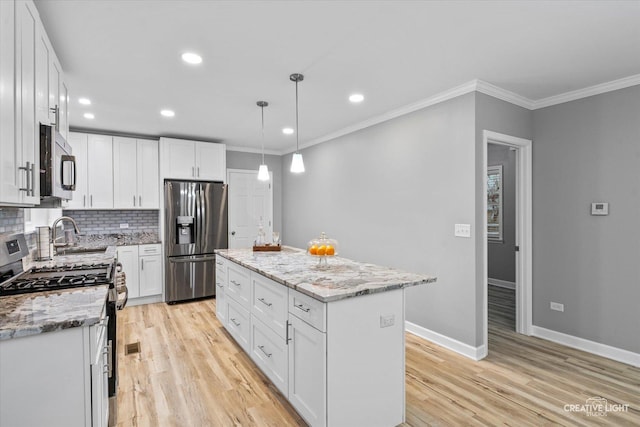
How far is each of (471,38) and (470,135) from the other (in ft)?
3.21

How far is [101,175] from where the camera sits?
4.64 m

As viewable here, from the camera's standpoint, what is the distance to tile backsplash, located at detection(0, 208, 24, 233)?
6.86 feet

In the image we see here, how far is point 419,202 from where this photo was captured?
3520 mm

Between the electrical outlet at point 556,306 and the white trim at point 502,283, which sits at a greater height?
the electrical outlet at point 556,306

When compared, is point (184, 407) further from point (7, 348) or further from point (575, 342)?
point (575, 342)

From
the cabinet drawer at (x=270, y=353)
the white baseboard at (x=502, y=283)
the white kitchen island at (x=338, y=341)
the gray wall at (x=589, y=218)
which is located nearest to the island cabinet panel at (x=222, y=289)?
the cabinet drawer at (x=270, y=353)

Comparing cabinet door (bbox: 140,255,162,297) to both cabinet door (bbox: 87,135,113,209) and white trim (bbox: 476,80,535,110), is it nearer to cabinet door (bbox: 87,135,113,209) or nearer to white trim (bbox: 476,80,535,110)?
cabinet door (bbox: 87,135,113,209)

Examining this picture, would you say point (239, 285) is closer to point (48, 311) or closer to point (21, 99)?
point (48, 311)

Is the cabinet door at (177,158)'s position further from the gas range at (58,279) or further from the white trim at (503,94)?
the white trim at (503,94)

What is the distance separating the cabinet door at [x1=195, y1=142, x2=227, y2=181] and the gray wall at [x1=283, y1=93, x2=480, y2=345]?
5.94 feet

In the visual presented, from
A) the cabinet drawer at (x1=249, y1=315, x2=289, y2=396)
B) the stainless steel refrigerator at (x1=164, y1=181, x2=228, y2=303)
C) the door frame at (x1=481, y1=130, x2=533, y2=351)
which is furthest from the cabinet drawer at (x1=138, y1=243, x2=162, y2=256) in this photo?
the door frame at (x1=481, y1=130, x2=533, y2=351)

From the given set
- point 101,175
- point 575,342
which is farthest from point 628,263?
point 101,175

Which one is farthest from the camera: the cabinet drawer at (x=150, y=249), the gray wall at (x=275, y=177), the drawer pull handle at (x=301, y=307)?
the gray wall at (x=275, y=177)

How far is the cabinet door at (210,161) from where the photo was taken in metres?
5.15
